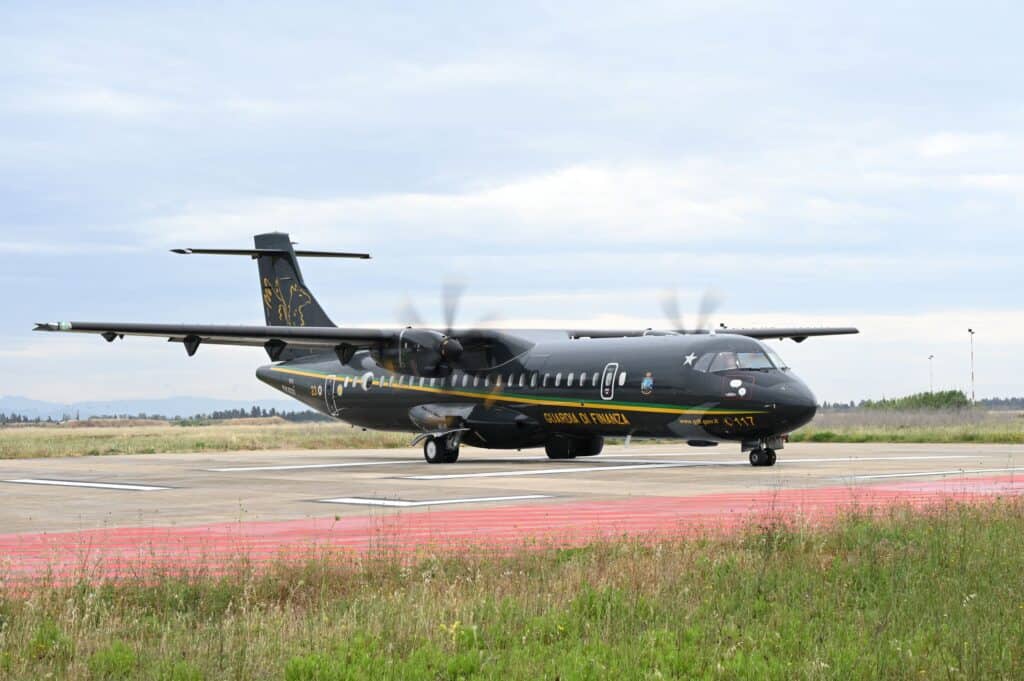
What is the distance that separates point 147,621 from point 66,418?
507 ft

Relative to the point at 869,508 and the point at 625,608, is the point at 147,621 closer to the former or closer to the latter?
the point at 625,608

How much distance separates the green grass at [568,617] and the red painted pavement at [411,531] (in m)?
1.14

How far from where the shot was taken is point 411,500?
734 inches

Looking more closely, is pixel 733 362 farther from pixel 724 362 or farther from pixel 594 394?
pixel 594 394

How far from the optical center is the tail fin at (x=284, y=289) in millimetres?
38969

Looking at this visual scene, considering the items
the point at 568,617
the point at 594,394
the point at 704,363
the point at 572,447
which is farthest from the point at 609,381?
the point at 568,617

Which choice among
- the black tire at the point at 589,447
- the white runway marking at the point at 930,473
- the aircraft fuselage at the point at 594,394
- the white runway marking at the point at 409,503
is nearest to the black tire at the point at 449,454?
the aircraft fuselage at the point at 594,394

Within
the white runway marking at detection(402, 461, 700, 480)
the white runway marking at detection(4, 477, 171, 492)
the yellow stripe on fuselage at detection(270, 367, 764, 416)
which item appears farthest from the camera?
the yellow stripe on fuselage at detection(270, 367, 764, 416)

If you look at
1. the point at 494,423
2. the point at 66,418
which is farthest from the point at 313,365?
the point at 66,418

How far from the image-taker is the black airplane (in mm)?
26438

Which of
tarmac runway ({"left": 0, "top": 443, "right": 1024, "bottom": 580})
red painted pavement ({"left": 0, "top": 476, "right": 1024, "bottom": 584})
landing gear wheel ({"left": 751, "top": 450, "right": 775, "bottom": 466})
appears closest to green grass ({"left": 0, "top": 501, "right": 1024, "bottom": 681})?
red painted pavement ({"left": 0, "top": 476, "right": 1024, "bottom": 584})

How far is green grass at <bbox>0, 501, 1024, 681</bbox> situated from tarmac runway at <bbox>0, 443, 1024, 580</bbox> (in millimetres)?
1605

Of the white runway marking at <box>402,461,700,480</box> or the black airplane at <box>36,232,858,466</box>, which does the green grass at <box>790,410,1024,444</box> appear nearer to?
the black airplane at <box>36,232,858,466</box>

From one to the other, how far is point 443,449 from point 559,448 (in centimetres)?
326
